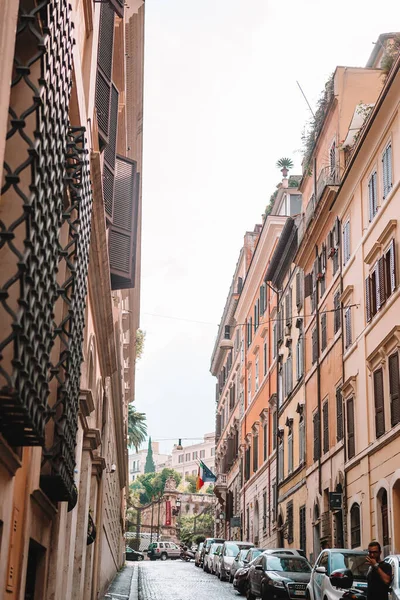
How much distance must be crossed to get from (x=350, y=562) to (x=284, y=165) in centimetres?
3578

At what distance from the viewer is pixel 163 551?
80188 millimetres

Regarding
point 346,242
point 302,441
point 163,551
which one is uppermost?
point 346,242

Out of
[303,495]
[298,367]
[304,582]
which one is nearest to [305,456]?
[303,495]

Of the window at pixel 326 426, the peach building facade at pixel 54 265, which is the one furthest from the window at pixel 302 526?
the peach building facade at pixel 54 265

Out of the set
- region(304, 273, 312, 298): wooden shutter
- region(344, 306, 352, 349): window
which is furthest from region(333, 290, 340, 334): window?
region(304, 273, 312, 298): wooden shutter

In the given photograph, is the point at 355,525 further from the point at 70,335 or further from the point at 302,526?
the point at 70,335

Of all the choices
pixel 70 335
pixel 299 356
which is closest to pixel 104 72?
pixel 70 335

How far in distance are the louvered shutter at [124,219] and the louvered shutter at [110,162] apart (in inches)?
20.4

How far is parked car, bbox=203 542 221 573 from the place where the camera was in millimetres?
42281

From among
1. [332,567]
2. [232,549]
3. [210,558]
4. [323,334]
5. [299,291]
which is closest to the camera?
[332,567]

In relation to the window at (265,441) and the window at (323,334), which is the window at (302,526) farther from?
the window at (265,441)

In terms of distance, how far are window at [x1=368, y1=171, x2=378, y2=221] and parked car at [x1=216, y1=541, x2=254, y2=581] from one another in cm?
1577

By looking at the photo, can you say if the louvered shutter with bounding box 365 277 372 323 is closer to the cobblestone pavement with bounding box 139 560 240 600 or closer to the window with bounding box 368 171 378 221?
the window with bounding box 368 171 378 221

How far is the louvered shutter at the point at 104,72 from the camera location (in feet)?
55.4
